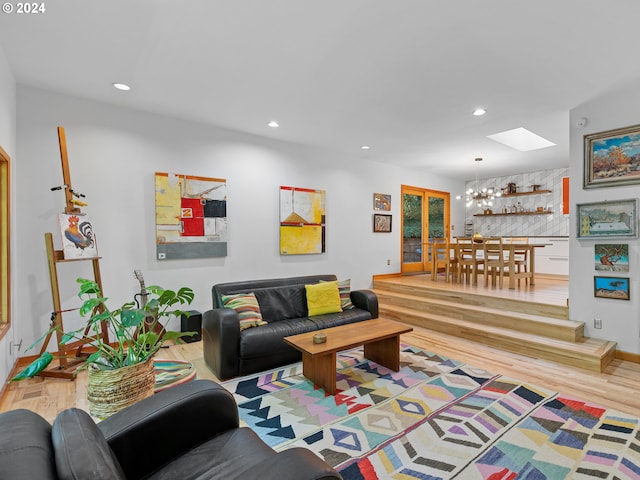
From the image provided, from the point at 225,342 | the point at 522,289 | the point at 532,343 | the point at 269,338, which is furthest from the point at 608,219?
the point at 225,342

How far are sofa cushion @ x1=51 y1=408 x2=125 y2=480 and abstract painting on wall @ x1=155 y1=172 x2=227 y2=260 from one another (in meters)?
3.29

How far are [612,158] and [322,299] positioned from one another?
11.7 ft

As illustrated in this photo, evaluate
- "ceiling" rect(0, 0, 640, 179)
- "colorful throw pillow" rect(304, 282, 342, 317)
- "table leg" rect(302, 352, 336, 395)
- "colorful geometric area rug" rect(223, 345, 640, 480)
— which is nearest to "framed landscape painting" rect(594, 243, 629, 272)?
"ceiling" rect(0, 0, 640, 179)

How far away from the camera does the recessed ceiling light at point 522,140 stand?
16.9 feet

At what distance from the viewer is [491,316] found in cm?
432

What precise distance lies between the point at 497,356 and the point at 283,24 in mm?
3860

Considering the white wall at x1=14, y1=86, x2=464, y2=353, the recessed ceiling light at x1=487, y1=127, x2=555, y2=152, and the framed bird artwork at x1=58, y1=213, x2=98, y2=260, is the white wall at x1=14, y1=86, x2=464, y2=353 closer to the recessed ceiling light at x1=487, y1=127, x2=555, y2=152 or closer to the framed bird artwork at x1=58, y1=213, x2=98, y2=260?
the framed bird artwork at x1=58, y1=213, x2=98, y2=260

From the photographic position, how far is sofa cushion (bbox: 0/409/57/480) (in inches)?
29.8

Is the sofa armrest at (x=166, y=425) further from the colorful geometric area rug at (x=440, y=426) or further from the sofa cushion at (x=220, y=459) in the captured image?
the colorful geometric area rug at (x=440, y=426)

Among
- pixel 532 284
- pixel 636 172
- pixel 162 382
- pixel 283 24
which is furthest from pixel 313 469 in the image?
pixel 532 284

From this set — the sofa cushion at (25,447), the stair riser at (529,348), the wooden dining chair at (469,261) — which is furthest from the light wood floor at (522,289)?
the sofa cushion at (25,447)

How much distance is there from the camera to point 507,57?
9.04ft

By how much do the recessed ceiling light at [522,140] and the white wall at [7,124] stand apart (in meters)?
5.81

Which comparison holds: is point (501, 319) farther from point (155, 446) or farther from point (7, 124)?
point (7, 124)
